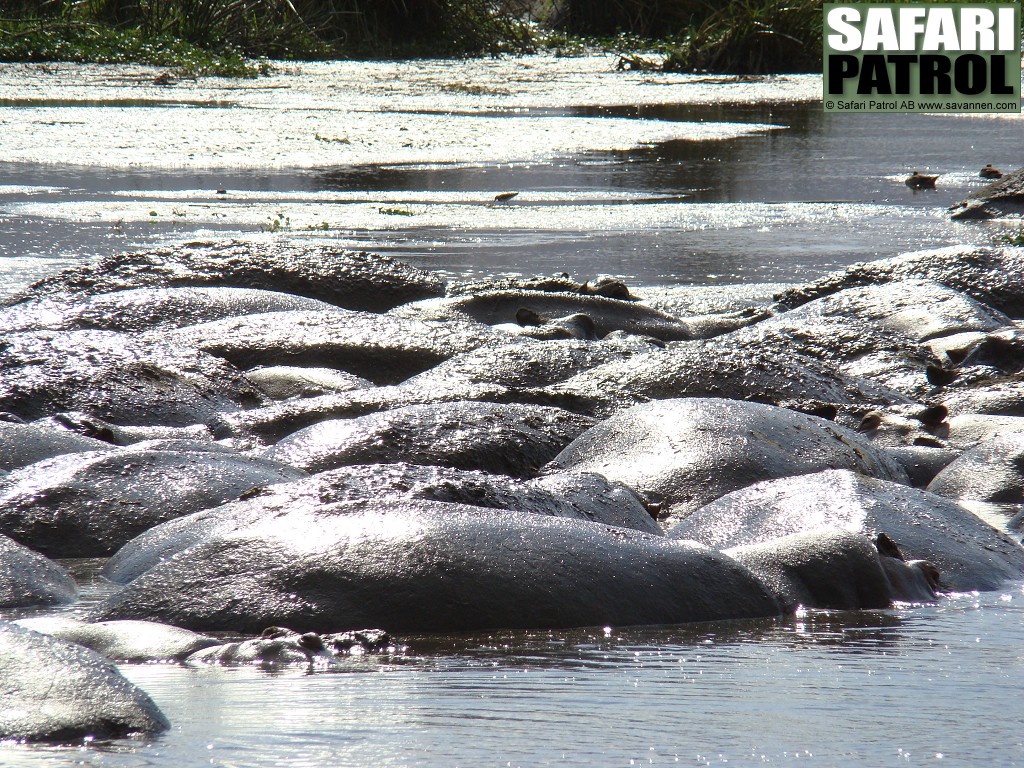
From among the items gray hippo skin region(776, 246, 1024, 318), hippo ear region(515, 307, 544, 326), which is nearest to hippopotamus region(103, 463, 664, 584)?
hippo ear region(515, 307, 544, 326)

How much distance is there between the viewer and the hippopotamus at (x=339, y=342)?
658 centimetres

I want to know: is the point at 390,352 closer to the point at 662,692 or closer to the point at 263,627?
the point at 263,627

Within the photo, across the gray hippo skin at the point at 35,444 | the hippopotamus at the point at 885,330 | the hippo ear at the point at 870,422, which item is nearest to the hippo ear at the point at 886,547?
the hippo ear at the point at 870,422

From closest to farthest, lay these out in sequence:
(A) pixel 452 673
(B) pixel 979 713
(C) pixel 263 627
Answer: (B) pixel 979 713
(A) pixel 452 673
(C) pixel 263 627

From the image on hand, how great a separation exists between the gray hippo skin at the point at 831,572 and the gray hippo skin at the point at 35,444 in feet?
6.60

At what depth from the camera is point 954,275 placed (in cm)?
817

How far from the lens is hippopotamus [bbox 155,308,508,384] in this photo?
6582 mm

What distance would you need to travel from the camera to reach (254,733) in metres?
2.27

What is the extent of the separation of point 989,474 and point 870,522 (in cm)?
103

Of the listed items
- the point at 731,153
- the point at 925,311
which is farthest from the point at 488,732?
the point at 731,153

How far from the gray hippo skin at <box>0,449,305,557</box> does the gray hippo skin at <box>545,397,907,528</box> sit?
100 cm

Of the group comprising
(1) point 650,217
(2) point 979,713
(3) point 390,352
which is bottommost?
(2) point 979,713

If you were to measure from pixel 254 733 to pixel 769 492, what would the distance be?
2073mm

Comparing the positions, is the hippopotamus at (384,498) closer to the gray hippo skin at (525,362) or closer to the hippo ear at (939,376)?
the gray hippo skin at (525,362)
